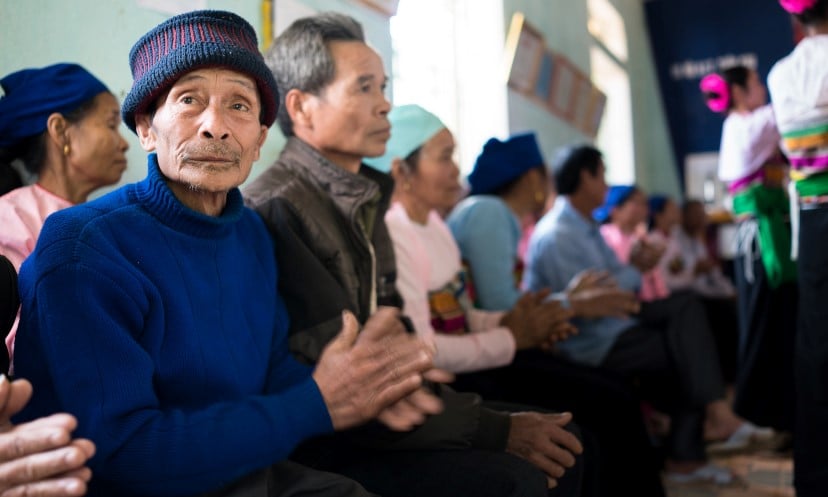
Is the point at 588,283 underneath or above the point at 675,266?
above

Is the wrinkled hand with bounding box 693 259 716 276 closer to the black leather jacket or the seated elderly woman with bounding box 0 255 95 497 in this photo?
the black leather jacket

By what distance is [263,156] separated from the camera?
2025 mm

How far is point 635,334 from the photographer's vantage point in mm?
2803

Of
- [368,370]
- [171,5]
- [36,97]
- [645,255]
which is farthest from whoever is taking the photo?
[645,255]

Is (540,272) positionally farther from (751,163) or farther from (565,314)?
(751,163)

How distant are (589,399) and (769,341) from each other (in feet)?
3.58

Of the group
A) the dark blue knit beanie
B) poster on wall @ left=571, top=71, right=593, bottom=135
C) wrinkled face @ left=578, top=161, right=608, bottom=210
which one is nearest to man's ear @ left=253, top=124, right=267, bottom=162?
the dark blue knit beanie

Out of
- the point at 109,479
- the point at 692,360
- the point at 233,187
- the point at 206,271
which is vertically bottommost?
the point at 692,360

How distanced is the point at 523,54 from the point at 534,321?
265 centimetres

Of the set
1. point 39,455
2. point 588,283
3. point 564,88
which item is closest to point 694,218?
point 564,88

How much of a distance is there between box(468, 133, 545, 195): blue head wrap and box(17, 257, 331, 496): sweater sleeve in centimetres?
204

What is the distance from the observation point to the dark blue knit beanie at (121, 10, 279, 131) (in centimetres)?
110

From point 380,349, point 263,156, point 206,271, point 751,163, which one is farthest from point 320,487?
point 751,163

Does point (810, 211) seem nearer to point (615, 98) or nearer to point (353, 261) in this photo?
point (353, 261)
